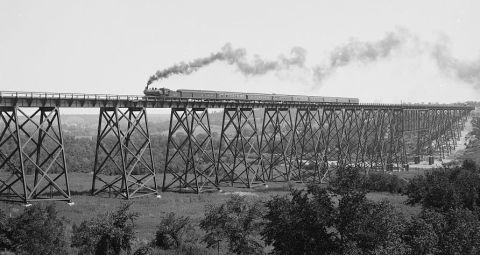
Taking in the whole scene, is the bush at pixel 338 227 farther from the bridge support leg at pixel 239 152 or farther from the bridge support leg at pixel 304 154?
the bridge support leg at pixel 239 152

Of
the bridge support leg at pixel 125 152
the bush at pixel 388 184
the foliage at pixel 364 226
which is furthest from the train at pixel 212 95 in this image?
the foliage at pixel 364 226

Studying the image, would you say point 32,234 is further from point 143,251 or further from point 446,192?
point 446,192

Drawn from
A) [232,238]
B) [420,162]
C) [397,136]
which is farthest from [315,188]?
[420,162]

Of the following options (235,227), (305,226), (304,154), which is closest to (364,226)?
(305,226)

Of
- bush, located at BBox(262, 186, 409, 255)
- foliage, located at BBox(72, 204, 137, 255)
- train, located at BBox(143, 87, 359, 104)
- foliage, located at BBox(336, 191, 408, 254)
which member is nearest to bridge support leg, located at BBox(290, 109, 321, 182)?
train, located at BBox(143, 87, 359, 104)

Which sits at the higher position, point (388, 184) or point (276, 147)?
point (276, 147)

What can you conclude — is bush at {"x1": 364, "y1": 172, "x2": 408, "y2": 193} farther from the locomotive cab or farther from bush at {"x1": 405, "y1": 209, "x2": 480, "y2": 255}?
bush at {"x1": 405, "y1": 209, "x2": 480, "y2": 255}
